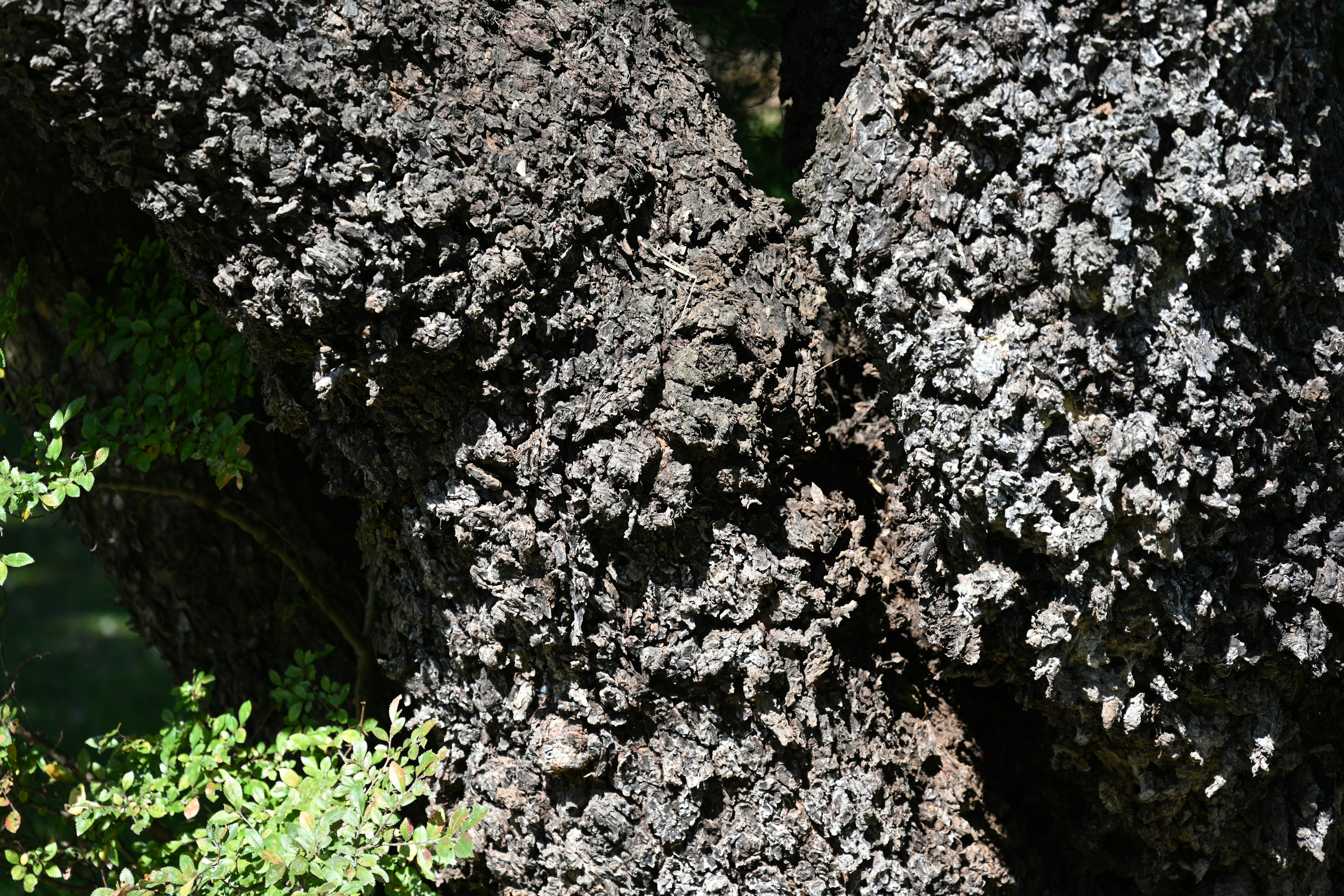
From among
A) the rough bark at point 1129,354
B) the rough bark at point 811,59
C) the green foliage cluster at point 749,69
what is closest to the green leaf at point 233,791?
the rough bark at point 1129,354

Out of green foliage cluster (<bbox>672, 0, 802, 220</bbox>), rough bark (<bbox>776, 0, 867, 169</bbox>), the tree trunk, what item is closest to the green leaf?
the tree trunk

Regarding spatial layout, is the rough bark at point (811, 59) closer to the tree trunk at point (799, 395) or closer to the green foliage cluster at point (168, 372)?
the tree trunk at point (799, 395)

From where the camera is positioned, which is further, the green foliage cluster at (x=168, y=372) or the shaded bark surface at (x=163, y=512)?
the shaded bark surface at (x=163, y=512)

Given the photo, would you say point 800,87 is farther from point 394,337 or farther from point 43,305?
point 43,305

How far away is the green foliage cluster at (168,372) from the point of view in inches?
81.0

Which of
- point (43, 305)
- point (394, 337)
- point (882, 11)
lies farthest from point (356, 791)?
point (882, 11)

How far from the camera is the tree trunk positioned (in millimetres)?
1516

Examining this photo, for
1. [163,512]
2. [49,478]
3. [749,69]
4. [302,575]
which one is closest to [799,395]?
[302,575]

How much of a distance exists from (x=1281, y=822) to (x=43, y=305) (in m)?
2.90

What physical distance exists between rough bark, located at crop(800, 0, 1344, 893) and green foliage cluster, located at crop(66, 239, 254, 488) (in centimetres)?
128

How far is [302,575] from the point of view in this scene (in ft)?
7.72

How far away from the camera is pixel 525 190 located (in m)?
1.66

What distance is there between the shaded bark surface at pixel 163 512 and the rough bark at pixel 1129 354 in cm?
147

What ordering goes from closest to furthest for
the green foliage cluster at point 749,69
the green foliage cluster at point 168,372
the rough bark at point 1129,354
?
the rough bark at point 1129,354
the green foliage cluster at point 168,372
the green foliage cluster at point 749,69
